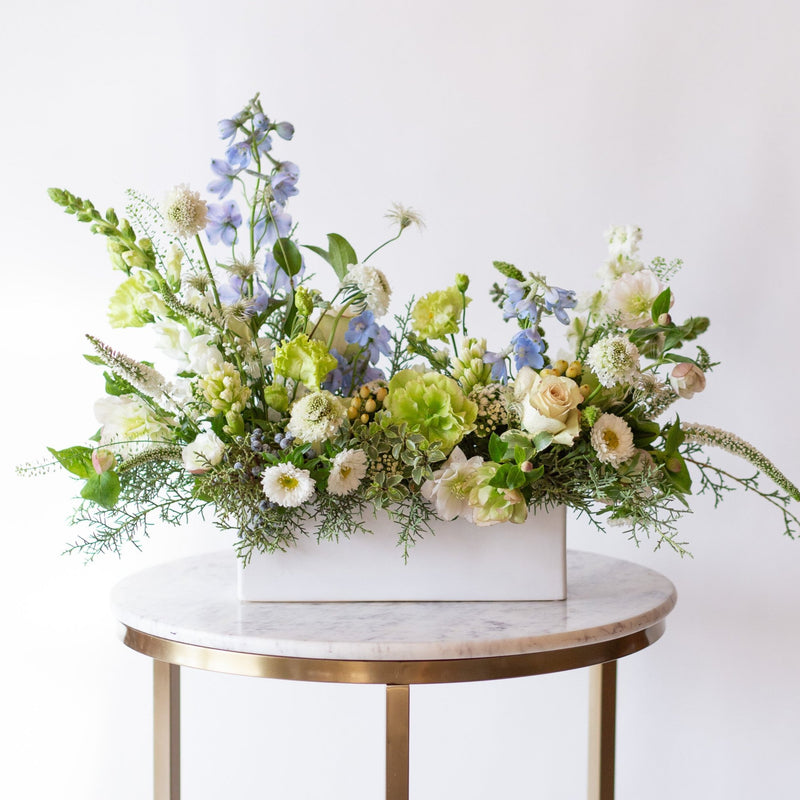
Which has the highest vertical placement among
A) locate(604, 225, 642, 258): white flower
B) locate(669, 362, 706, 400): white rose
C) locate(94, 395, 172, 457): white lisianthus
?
locate(604, 225, 642, 258): white flower

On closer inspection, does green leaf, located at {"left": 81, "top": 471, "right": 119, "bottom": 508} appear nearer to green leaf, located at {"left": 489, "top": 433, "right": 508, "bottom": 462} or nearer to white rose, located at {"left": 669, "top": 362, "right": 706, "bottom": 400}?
green leaf, located at {"left": 489, "top": 433, "right": 508, "bottom": 462}

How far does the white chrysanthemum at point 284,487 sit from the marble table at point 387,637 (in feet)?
0.48

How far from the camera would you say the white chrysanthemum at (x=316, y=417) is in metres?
1.09

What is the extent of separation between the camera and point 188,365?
3.85 feet

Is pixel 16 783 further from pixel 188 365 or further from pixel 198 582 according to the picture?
pixel 188 365

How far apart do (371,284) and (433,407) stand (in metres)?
0.17

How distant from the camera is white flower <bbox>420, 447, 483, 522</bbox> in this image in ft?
3.74

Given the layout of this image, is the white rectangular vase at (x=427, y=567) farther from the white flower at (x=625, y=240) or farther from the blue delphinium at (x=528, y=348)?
the white flower at (x=625, y=240)

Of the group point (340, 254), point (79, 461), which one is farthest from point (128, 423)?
point (340, 254)

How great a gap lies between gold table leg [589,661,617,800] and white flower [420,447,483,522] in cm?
40

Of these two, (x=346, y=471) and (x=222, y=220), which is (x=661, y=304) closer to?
(x=346, y=471)

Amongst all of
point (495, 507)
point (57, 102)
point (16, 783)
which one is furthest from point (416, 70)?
point (16, 783)

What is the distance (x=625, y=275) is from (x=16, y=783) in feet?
5.48

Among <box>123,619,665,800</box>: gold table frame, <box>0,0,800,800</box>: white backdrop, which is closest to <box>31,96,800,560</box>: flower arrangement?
<box>123,619,665,800</box>: gold table frame
